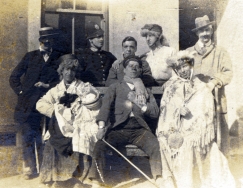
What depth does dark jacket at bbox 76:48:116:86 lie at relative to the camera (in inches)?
128

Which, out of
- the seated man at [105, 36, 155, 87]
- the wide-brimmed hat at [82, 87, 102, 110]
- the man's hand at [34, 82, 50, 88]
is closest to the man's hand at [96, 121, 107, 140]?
the wide-brimmed hat at [82, 87, 102, 110]

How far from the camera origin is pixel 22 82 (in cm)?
328

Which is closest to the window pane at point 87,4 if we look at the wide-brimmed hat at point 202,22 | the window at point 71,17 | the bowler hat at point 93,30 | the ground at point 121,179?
the window at point 71,17

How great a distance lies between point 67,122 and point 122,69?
69 centimetres

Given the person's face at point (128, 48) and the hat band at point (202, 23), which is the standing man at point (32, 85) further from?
the hat band at point (202, 23)

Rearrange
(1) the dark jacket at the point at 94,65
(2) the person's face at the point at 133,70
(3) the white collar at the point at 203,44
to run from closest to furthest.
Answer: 1. (2) the person's face at the point at 133,70
2. (1) the dark jacket at the point at 94,65
3. (3) the white collar at the point at 203,44

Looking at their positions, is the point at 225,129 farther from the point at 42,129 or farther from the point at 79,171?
the point at 42,129

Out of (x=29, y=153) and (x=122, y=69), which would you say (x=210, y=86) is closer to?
(x=122, y=69)

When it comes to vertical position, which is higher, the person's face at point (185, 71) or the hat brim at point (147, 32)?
the hat brim at point (147, 32)

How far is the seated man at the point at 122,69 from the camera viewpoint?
3.23m

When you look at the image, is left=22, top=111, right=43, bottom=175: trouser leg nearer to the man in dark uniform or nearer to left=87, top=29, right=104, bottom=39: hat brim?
the man in dark uniform

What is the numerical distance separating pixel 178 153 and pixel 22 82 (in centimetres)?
157

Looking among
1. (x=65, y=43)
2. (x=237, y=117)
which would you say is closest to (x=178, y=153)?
(x=237, y=117)

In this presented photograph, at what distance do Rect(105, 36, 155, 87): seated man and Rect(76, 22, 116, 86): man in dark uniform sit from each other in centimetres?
7
